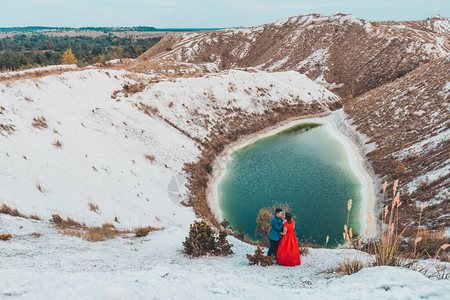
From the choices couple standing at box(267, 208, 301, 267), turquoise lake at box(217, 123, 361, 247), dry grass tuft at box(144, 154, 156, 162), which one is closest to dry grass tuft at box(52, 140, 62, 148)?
dry grass tuft at box(144, 154, 156, 162)

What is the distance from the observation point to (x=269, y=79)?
51250 mm

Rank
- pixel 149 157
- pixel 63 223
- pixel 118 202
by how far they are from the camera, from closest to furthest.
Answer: pixel 63 223, pixel 118 202, pixel 149 157

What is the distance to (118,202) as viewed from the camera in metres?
16.5

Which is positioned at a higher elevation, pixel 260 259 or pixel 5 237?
pixel 5 237

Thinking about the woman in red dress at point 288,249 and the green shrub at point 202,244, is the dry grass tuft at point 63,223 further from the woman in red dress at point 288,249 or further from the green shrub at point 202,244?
the woman in red dress at point 288,249

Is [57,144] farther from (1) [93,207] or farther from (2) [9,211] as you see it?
(2) [9,211]

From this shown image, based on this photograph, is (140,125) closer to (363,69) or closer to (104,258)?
(104,258)

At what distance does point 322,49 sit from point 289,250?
3559 inches

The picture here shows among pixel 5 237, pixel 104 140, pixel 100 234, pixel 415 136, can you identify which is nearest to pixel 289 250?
pixel 100 234

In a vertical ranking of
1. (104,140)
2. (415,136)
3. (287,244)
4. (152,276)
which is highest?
(104,140)

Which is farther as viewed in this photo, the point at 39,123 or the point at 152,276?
the point at 39,123

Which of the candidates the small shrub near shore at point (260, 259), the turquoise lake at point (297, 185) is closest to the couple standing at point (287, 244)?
the small shrub near shore at point (260, 259)

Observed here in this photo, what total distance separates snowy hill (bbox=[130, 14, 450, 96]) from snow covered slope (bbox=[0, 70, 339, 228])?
1047 inches

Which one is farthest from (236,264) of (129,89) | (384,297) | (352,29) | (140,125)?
(352,29)
